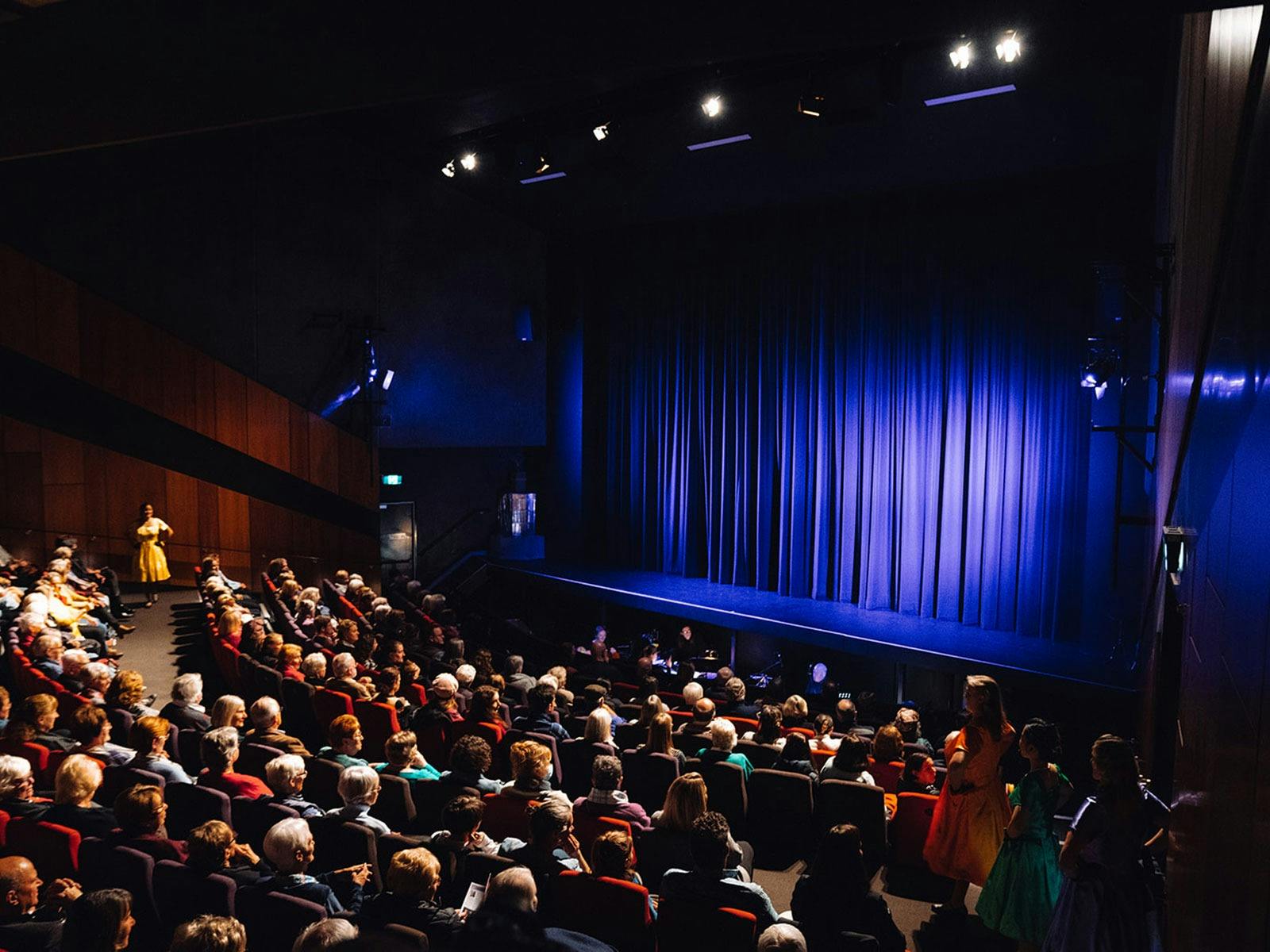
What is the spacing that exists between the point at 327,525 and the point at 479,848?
11.3m

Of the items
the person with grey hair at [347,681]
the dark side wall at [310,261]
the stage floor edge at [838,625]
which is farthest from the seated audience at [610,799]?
the dark side wall at [310,261]

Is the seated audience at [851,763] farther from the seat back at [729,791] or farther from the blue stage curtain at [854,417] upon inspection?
the blue stage curtain at [854,417]

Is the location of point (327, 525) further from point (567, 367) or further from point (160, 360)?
point (567, 367)

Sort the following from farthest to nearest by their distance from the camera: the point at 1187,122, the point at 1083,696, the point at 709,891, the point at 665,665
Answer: the point at 665,665 < the point at 1083,696 < the point at 1187,122 < the point at 709,891

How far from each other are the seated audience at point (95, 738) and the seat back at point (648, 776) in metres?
2.56

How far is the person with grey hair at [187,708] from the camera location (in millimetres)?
6129

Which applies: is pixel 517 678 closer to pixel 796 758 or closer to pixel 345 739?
pixel 345 739

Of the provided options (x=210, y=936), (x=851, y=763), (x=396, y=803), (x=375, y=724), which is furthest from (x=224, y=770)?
(x=851, y=763)

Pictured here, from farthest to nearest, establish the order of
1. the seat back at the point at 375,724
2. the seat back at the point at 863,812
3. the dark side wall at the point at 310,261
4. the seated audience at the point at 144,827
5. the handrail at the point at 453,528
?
the handrail at the point at 453,528
the dark side wall at the point at 310,261
the seat back at the point at 375,724
the seat back at the point at 863,812
the seated audience at the point at 144,827

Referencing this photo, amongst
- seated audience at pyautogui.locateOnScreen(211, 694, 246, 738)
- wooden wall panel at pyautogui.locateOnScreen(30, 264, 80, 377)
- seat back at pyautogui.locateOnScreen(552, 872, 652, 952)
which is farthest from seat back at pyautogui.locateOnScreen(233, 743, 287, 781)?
wooden wall panel at pyautogui.locateOnScreen(30, 264, 80, 377)

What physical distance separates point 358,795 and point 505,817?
66 centimetres

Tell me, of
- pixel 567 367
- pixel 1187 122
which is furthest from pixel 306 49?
pixel 567 367

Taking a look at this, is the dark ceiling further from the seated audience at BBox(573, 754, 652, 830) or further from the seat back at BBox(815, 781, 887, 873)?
the seat back at BBox(815, 781, 887, 873)

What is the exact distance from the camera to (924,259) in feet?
42.9
